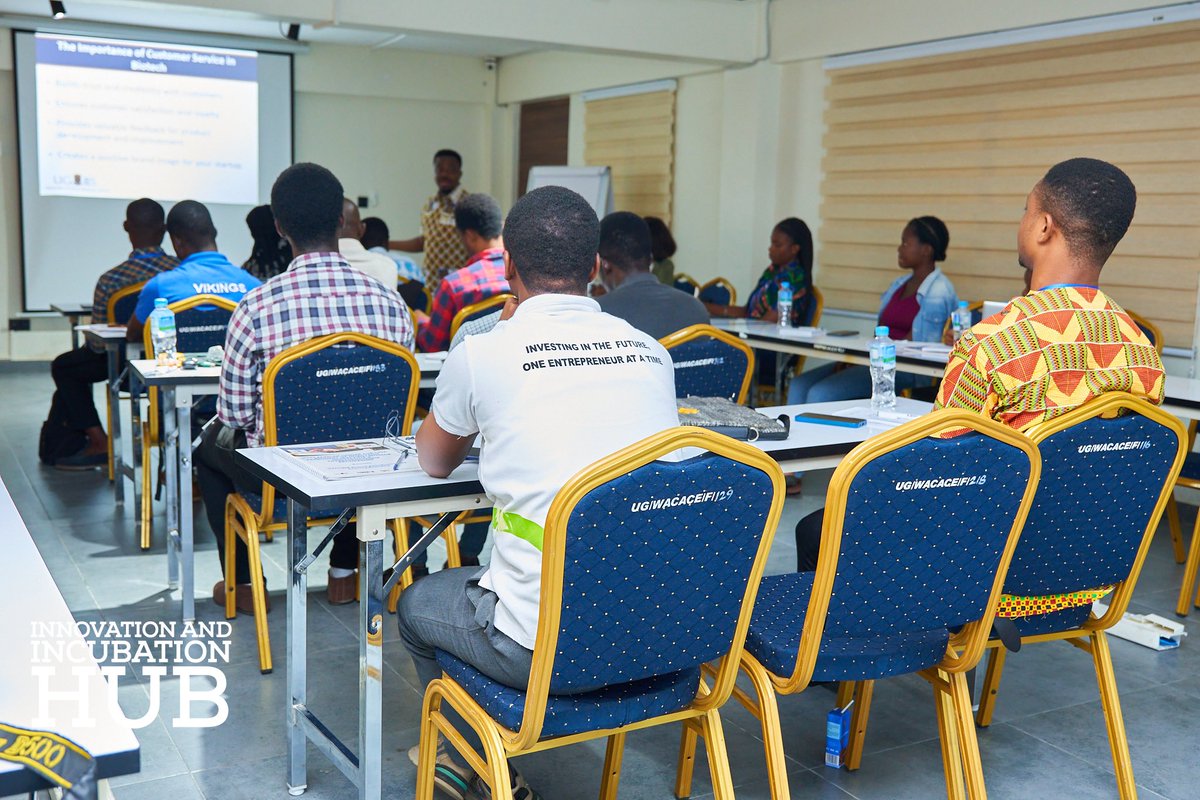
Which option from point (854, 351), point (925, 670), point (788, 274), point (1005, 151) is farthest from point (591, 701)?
point (1005, 151)

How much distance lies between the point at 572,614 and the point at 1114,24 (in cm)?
464

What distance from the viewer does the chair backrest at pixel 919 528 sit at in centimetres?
179

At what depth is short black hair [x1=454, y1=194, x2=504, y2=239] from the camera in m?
4.43

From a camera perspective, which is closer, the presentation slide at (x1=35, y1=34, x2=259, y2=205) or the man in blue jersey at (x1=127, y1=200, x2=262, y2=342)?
the man in blue jersey at (x1=127, y1=200, x2=262, y2=342)

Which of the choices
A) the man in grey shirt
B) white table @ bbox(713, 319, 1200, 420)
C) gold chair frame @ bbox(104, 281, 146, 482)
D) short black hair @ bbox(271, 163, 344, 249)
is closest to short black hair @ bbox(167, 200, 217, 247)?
gold chair frame @ bbox(104, 281, 146, 482)

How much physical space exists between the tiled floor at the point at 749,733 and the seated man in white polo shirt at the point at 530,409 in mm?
654

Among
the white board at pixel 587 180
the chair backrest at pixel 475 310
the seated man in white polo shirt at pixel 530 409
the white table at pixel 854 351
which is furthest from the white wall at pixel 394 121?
the seated man in white polo shirt at pixel 530 409

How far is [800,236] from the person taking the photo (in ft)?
19.8

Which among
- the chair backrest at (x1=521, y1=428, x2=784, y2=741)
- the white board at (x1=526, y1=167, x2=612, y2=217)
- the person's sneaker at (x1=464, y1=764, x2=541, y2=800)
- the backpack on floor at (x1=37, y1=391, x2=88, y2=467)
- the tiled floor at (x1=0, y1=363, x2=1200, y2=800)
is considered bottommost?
the tiled floor at (x1=0, y1=363, x2=1200, y2=800)

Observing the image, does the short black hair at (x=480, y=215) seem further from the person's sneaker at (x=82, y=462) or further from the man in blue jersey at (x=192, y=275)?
the person's sneaker at (x=82, y=462)

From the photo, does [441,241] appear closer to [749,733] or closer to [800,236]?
[800,236]

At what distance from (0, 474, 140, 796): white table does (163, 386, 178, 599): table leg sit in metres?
2.10

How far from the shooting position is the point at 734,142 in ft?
23.9

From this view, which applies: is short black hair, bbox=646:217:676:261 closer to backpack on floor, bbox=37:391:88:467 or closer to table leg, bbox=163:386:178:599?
backpack on floor, bbox=37:391:88:467
